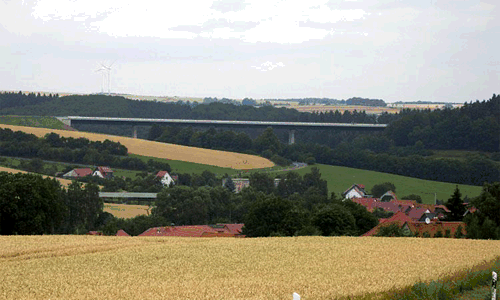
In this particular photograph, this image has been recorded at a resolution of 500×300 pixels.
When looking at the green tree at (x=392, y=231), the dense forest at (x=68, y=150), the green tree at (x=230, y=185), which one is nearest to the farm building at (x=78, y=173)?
the dense forest at (x=68, y=150)

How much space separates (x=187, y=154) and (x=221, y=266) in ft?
391

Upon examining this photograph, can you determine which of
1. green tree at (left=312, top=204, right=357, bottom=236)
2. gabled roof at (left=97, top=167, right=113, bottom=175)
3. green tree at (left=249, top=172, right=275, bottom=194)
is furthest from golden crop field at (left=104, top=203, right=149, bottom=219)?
gabled roof at (left=97, top=167, right=113, bottom=175)

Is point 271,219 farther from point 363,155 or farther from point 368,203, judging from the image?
point 363,155

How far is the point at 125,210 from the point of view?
9106 centimetres

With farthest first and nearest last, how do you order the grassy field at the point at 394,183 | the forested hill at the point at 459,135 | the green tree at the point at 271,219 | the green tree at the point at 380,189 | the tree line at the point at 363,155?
the forested hill at the point at 459,135, the tree line at the point at 363,155, the green tree at the point at 380,189, the grassy field at the point at 394,183, the green tree at the point at 271,219

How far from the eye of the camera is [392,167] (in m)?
145

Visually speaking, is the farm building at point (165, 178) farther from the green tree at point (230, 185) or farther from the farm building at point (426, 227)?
the farm building at point (426, 227)

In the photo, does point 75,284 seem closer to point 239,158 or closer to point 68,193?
point 68,193

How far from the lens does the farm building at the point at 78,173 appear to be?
398 feet

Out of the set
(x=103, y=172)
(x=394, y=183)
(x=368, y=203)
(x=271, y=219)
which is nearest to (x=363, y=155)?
(x=394, y=183)

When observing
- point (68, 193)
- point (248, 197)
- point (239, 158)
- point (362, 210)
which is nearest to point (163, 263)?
point (362, 210)

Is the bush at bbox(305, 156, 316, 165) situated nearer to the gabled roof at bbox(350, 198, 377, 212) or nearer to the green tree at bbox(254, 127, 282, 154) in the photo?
the green tree at bbox(254, 127, 282, 154)

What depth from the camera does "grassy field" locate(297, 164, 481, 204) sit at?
392 feet

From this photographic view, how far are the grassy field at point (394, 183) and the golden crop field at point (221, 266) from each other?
259 feet
